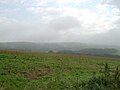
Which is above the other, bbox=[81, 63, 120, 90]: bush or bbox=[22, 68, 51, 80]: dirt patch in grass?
bbox=[81, 63, 120, 90]: bush

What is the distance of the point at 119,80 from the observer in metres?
16.0

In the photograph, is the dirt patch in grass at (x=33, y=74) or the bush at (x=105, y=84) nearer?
the bush at (x=105, y=84)

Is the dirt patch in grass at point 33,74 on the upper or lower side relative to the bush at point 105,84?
lower

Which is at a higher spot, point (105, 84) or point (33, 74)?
point (105, 84)

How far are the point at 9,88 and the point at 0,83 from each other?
4.60 feet

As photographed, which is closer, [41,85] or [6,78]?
[41,85]

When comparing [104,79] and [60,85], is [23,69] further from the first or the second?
[104,79]

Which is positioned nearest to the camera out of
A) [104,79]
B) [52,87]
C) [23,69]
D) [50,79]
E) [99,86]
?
[99,86]

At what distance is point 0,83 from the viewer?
1750 cm

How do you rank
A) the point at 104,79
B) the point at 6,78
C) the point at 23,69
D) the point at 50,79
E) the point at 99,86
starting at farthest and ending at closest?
the point at 23,69
the point at 50,79
the point at 6,78
the point at 104,79
the point at 99,86

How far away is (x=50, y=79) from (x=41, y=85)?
2.82 metres

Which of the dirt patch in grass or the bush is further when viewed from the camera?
the dirt patch in grass

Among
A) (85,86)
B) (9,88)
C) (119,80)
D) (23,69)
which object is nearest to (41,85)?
(9,88)

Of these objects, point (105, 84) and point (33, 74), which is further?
point (33, 74)
